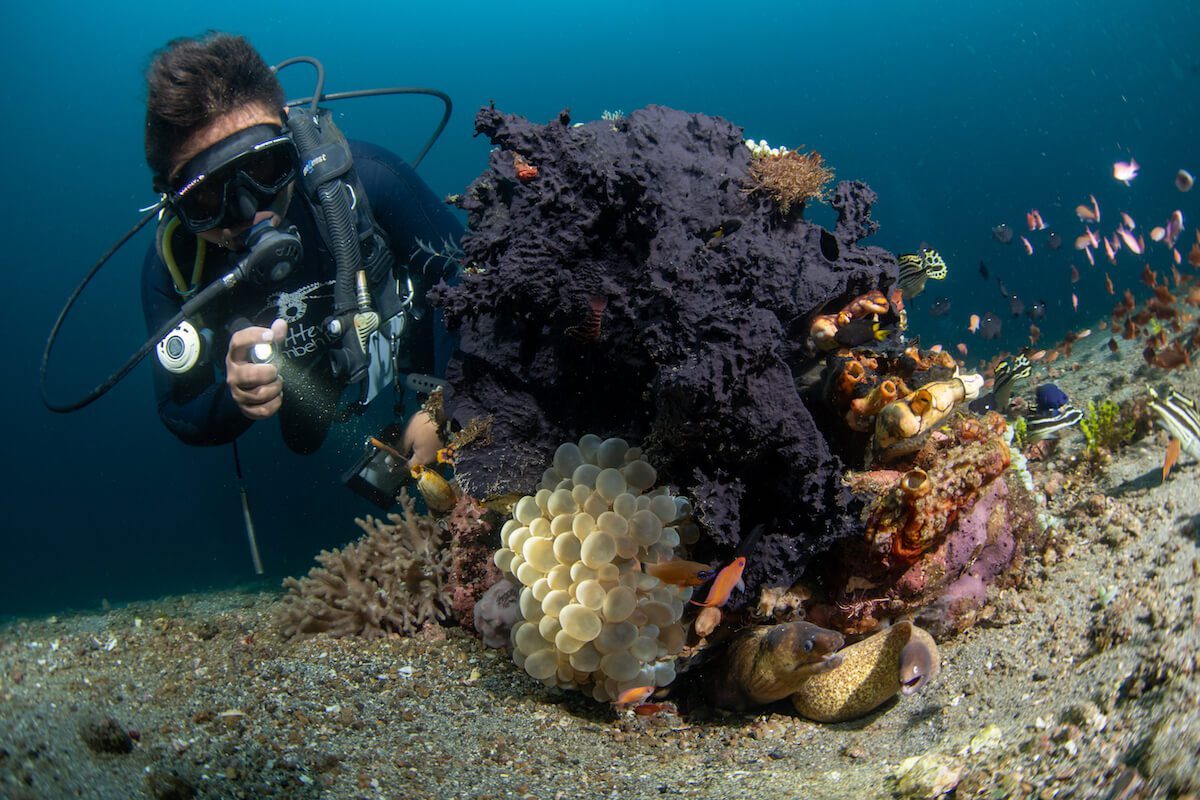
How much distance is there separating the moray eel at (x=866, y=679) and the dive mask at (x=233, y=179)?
4.60 metres

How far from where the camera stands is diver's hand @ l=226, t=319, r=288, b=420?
357cm

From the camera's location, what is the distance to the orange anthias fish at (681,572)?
2.31 metres

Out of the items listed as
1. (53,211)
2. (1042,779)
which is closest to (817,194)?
(1042,779)

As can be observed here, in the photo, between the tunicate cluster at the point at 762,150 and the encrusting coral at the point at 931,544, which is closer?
the encrusting coral at the point at 931,544

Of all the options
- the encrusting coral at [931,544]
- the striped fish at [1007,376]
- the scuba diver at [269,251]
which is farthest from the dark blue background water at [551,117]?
the encrusting coral at [931,544]

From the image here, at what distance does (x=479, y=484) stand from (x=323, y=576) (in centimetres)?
151

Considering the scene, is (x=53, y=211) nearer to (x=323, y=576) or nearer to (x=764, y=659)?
(x=323, y=576)

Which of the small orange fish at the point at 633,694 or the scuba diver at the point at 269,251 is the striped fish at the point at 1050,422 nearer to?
the small orange fish at the point at 633,694

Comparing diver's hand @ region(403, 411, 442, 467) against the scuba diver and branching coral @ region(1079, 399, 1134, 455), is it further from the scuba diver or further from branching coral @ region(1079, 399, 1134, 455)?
branching coral @ region(1079, 399, 1134, 455)

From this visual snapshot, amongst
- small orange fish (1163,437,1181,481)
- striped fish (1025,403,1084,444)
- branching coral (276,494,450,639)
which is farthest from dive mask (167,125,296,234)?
small orange fish (1163,437,1181,481)

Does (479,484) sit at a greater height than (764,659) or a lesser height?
greater

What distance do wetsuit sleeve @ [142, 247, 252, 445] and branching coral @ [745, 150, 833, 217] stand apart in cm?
412

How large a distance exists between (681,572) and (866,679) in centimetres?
96

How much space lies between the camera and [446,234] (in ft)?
16.7
